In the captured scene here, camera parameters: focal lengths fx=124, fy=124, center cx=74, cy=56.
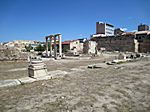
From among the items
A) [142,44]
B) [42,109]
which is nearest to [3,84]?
[42,109]

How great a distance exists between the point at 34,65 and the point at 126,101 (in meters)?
4.44

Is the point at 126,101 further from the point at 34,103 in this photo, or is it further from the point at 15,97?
the point at 15,97

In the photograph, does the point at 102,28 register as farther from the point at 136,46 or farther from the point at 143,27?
the point at 136,46

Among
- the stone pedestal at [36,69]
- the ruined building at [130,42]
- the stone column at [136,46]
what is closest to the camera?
the stone pedestal at [36,69]

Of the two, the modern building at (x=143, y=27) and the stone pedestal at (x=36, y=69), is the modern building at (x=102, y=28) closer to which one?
the modern building at (x=143, y=27)

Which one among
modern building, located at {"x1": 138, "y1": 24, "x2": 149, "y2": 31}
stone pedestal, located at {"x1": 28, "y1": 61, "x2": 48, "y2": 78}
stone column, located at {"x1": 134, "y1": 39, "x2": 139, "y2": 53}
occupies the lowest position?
stone pedestal, located at {"x1": 28, "y1": 61, "x2": 48, "y2": 78}

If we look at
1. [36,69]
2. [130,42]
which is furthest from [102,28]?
[36,69]

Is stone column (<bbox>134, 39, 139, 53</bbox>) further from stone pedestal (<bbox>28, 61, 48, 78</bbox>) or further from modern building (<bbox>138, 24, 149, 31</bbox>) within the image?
stone pedestal (<bbox>28, 61, 48, 78</bbox>)

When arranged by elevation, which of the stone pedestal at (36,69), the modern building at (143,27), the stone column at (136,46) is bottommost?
the stone pedestal at (36,69)

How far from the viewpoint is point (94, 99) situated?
3.48 meters

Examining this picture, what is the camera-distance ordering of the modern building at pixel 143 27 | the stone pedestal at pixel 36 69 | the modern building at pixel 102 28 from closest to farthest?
the stone pedestal at pixel 36 69 < the modern building at pixel 143 27 < the modern building at pixel 102 28

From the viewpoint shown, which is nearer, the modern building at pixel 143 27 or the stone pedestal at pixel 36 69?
the stone pedestal at pixel 36 69

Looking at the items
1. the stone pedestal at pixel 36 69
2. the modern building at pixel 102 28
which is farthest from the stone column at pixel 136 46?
the stone pedestal at pixel 36 69

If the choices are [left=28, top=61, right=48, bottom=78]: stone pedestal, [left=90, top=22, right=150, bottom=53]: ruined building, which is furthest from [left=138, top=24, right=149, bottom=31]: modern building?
[left=28, top=61, right=48, bottom=78]: stone pedestal
